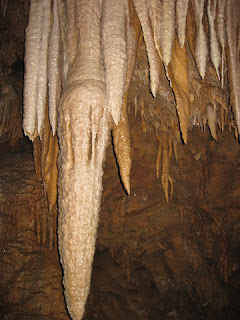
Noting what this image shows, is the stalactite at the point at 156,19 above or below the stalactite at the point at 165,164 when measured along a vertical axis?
above

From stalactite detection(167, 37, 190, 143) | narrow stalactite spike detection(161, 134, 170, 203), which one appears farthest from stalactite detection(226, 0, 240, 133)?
narrow stalactite spike detection(161, 134, 170, 203)

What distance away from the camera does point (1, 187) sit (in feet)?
12.6

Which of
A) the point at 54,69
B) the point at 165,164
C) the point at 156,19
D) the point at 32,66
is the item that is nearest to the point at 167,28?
the point at 156,19

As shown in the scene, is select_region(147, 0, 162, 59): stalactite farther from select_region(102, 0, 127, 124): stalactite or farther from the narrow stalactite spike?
the narrow stalactite spike

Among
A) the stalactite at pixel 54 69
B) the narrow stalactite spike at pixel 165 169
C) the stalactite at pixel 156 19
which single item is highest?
the stalactite at pixel 156 19

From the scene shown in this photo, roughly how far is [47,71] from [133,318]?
193 inches

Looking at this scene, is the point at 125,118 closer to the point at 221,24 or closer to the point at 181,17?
the point at 181,17

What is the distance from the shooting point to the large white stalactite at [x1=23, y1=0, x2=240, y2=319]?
1792 millimetres

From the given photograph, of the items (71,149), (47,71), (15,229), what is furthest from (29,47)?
(15,229)

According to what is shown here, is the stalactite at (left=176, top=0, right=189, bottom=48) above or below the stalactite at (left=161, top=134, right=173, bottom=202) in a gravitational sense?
above

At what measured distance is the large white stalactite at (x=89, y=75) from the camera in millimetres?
1792

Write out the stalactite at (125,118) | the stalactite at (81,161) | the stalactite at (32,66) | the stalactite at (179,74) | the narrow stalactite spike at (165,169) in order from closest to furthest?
the stalactite at (81,161), the stalactite at (32,66), the stalactite at (125,118), the stalactite at (179,74), the narrow stalactite spike at (165,169)

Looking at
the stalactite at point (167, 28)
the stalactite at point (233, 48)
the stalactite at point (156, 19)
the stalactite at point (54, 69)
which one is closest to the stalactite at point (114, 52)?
the stalactite at point (156, 19)

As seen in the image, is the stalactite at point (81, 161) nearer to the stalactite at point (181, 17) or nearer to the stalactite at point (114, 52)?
the stalactite at point (114, 52)
